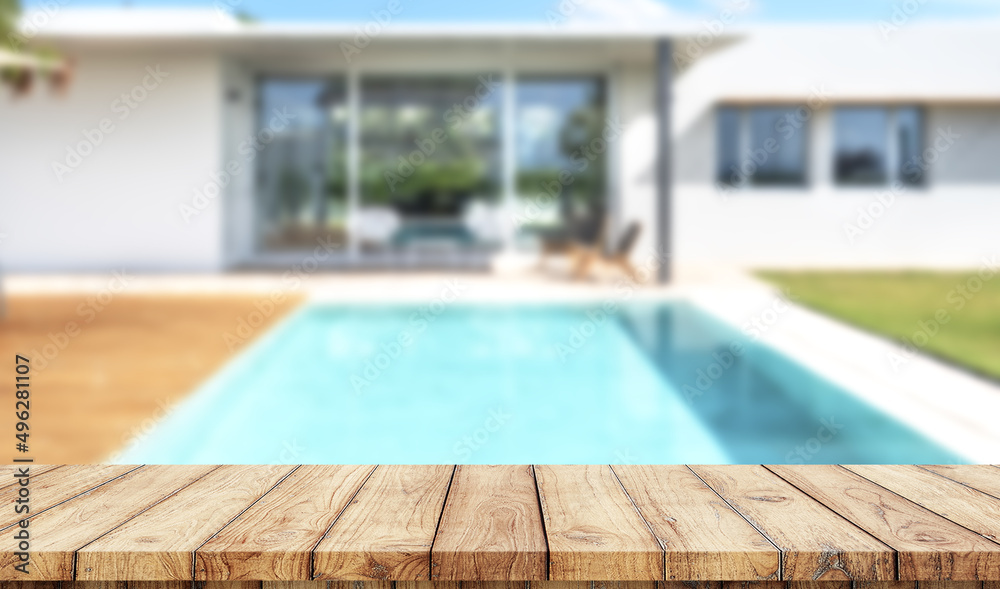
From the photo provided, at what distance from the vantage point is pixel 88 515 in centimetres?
124

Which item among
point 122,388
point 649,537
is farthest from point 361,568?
point 122,388

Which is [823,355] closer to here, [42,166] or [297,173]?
[297,173]

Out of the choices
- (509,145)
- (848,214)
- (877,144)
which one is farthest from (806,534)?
(877,144)

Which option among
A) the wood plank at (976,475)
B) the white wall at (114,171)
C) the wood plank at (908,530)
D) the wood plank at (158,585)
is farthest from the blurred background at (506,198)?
the wood plank at (158,585)

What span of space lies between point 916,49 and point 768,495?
42.4 ft

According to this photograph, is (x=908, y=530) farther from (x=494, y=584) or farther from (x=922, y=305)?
(x=922, y=305)

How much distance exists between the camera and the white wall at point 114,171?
34.2ft

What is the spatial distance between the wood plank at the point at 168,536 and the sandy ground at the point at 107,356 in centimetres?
203

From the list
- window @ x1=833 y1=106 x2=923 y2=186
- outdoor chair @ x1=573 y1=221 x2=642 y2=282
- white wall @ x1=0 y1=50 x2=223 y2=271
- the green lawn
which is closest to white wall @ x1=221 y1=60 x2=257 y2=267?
white wall @ x1=0 y1=50 x2=223 y2=271

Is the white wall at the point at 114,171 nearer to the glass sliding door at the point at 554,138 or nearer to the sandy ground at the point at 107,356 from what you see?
the sandy ground at the point at 107,356

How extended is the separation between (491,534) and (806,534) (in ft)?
1.41

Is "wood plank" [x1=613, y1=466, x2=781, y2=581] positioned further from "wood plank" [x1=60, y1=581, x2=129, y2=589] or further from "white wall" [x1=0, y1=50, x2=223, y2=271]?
"white wall" [x1=0, y1=50, x2=223, y2=271]

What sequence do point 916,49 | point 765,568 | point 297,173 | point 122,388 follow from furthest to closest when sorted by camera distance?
point 916,49, point 297,173, point 122,388, point 765,568

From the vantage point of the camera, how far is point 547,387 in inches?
205
